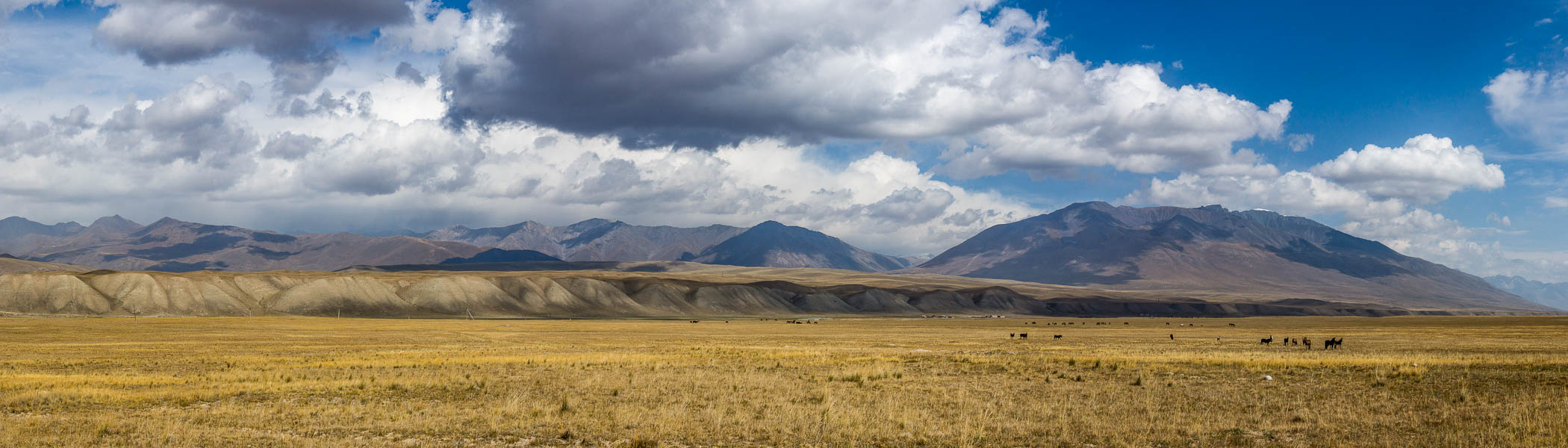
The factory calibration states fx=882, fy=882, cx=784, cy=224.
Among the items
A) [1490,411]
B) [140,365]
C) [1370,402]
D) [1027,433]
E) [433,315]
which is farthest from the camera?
[433,315]

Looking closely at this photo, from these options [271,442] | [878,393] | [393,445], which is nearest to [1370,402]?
[878,393]

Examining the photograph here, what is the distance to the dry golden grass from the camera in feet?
63.3

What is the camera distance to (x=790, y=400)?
2569 cm

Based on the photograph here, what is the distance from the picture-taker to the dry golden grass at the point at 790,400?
1928cm

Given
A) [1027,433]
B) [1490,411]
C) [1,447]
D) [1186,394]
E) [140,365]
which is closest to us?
[1,447]

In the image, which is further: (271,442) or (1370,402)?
(1370,402)

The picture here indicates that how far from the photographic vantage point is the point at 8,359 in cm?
4250

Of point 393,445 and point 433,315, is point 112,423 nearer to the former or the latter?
point 393,445

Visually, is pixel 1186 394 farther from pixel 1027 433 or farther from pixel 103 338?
pixel 103 338

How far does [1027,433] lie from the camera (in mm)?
19969

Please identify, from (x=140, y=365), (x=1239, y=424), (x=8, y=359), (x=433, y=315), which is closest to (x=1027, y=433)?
(x=1239, y=424)

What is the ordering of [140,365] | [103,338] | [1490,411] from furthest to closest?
[103,338]
[140,365]
[1490,411]

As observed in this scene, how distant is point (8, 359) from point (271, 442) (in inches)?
1420

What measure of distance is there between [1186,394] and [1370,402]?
4679mm
